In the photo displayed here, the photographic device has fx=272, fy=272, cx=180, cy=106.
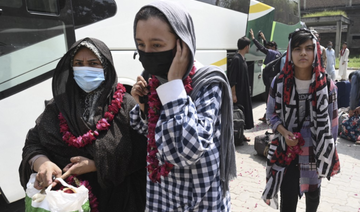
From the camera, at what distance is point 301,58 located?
Result: 2197 millimetres

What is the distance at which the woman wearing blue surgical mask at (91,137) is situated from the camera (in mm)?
1581

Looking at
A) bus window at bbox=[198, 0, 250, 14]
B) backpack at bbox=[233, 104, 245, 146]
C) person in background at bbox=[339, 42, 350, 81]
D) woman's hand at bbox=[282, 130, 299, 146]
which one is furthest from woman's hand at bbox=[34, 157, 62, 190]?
person in background at bbox=[339, 42, 350, 81]

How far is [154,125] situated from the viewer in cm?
135

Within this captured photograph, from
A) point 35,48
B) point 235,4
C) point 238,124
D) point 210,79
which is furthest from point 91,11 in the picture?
point 235,4

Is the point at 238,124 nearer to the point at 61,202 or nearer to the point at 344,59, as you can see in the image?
the point at 61,202

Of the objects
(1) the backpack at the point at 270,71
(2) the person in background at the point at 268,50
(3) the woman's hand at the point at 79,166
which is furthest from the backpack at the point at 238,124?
(3) the woman's hand at the point at 79,166

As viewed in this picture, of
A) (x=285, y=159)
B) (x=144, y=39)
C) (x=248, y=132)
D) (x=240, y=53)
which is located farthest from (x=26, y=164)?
(x=248, y=132)

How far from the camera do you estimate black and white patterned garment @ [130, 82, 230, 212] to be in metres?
1.12

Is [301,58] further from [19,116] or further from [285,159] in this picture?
[19,116]

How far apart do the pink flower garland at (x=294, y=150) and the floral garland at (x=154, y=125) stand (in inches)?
52.4

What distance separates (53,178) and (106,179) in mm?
285

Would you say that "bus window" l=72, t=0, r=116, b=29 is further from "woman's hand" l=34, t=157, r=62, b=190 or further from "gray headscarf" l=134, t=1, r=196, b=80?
"gray headscarf" l=134, t=1, r=196, b=80

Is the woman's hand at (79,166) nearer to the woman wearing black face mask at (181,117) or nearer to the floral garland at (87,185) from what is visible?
the floral garland at (87,185)

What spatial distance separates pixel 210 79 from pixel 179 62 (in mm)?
171
